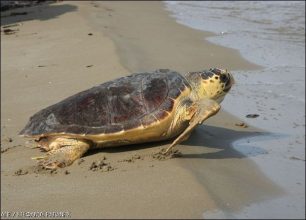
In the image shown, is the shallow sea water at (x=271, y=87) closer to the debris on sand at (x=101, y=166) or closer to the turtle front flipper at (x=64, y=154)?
the debris on sand at (x=101, y=166)

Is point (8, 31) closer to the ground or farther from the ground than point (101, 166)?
closer to the ground

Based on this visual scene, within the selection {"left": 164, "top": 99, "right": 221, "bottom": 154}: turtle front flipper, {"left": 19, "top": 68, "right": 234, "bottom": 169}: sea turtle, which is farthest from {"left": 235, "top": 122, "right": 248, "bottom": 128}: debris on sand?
{"left": 164, "top": 99, "right": 221, "bottom": 154}: turtle front flipper

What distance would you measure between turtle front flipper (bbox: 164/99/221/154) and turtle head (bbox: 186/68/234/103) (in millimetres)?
254

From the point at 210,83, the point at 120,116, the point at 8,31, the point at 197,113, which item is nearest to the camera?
the point at 197,113

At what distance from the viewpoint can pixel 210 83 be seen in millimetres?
4090

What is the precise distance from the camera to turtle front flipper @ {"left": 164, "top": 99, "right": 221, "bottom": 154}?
142 inches

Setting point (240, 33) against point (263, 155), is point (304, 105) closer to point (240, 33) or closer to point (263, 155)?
point (263, 155)

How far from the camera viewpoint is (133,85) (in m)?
3.94

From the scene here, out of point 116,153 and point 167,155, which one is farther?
point 116,153

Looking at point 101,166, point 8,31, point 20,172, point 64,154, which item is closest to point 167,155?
point 101,166

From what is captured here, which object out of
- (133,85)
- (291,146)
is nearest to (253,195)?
(291,146)

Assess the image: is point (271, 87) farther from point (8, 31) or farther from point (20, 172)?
point (8, 31)

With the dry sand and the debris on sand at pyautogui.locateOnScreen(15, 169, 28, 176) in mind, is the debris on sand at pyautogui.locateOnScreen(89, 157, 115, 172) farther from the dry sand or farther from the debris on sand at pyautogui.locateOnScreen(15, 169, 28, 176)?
the debris on sand at pyautogui.locateOnScreen(15, 169, 28, 176)

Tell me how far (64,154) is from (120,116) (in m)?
0.49
